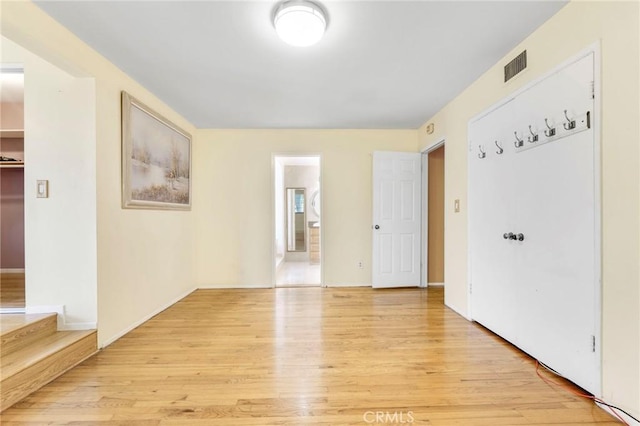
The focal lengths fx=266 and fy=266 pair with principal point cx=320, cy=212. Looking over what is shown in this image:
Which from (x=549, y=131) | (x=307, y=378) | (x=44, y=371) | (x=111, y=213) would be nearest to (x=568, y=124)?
(x=549, y=131)

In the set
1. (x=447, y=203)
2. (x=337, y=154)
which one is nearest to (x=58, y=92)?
(x=337, y=154)

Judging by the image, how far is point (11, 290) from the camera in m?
2.77

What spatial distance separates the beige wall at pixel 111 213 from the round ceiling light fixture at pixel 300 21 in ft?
5.03

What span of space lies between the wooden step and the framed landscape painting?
1.04 meters

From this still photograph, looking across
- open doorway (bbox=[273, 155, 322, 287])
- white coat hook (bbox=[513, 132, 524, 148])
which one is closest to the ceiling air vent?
white coat hook (bbox=[513, 132, 524, 148])

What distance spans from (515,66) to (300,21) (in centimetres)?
175

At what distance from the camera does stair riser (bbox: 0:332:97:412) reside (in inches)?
61.0

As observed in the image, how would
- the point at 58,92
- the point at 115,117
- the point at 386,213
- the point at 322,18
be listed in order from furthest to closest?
the point at 386,213
the point at 115,117
the point at 58,92
the point at 322,18

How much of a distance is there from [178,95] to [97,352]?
2.60 metres

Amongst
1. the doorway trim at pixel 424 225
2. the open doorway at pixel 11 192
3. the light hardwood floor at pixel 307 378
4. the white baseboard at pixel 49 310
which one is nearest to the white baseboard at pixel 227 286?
the light hardwood floor at pixel 307 378

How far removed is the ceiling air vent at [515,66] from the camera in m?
2.04

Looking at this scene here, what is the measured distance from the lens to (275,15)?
1742 millimetres

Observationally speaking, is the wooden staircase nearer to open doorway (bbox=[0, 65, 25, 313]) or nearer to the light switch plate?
the light switch plate

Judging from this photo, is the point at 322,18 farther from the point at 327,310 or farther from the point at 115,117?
the point at 327,310
